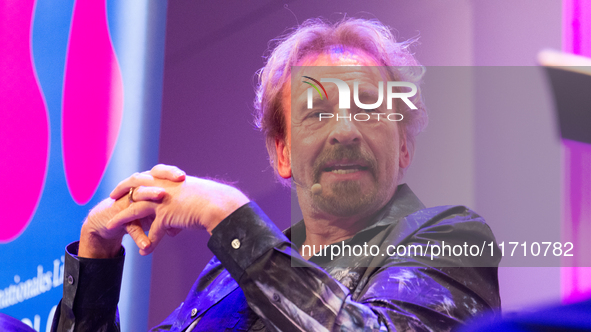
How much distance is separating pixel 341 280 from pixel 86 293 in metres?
0.67

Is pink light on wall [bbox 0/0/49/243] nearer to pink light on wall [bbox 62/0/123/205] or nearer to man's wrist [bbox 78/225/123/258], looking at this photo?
pink light on wall [bbox 62/0/123/205]

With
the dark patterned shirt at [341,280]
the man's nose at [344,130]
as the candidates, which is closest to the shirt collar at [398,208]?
the dark patterned shirt at [341,280]

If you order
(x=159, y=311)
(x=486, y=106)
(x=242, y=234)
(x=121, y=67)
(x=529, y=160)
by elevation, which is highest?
(x=121, y=67)

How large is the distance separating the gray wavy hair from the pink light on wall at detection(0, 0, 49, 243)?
2.54 feet

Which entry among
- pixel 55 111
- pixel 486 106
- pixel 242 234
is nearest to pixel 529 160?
pixel 486 106

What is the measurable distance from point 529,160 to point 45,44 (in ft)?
5.24

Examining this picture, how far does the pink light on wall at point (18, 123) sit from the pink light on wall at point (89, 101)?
224mm

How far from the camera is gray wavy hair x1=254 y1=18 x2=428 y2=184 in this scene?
1.46 meters

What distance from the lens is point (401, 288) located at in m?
1.00

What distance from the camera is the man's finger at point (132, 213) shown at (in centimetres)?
111

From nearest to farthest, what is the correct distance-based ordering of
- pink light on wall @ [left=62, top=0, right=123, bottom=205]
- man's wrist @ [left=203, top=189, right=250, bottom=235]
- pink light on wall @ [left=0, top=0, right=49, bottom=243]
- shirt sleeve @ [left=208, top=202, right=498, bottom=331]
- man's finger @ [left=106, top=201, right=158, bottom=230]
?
shirt sleeve @ [left=208, top=202, right=498, bottom=331]
man's wrist @ [left=203, top=189, right=250, bottom=235]
man's finger @ [left=106, top=201, right=158, bottom=230]
pink light on wall @ [left=0, top=0, right=49, bottom=243]
pink light on wall @ [left=62, top=0, right=123, bottom=205]

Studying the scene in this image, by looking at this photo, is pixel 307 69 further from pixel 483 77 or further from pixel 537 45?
pixel 537 45

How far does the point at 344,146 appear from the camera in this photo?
4.32 feet

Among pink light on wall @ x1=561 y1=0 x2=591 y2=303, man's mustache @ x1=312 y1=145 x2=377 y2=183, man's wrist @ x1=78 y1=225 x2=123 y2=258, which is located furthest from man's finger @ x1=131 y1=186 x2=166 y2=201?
pink light on wall @ x1=561 y1=0 x2=591 y2=303
